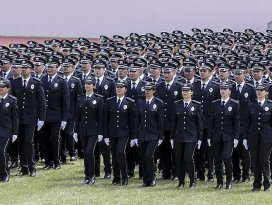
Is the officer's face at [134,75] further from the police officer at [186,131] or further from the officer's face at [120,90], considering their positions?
the police officer at [186,131]

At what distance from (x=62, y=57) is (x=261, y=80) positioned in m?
5.10

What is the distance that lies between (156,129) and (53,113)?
2.77 m

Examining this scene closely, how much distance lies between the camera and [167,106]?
2111cm

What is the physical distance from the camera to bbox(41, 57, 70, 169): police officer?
863 inches

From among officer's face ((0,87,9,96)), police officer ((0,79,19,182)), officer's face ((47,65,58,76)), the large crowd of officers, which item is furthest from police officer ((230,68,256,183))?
officer's face ((0,87,9,96))

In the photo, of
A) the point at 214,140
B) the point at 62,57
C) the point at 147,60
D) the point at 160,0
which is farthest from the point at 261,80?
the point at 160,0

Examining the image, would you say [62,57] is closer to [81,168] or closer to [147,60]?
[147,60]

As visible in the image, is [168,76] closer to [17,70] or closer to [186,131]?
[186,131]

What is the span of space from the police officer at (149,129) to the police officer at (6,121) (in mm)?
2383

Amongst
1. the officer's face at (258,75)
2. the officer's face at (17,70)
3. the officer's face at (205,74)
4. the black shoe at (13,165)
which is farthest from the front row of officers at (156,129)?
the black shoe at (13,165)

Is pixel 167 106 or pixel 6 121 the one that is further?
pixel 167 106

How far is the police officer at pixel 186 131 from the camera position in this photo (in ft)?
65.0

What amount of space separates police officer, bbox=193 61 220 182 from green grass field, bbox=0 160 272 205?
43cm

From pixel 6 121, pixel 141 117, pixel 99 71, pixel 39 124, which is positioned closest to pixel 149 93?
pixel 141 117
